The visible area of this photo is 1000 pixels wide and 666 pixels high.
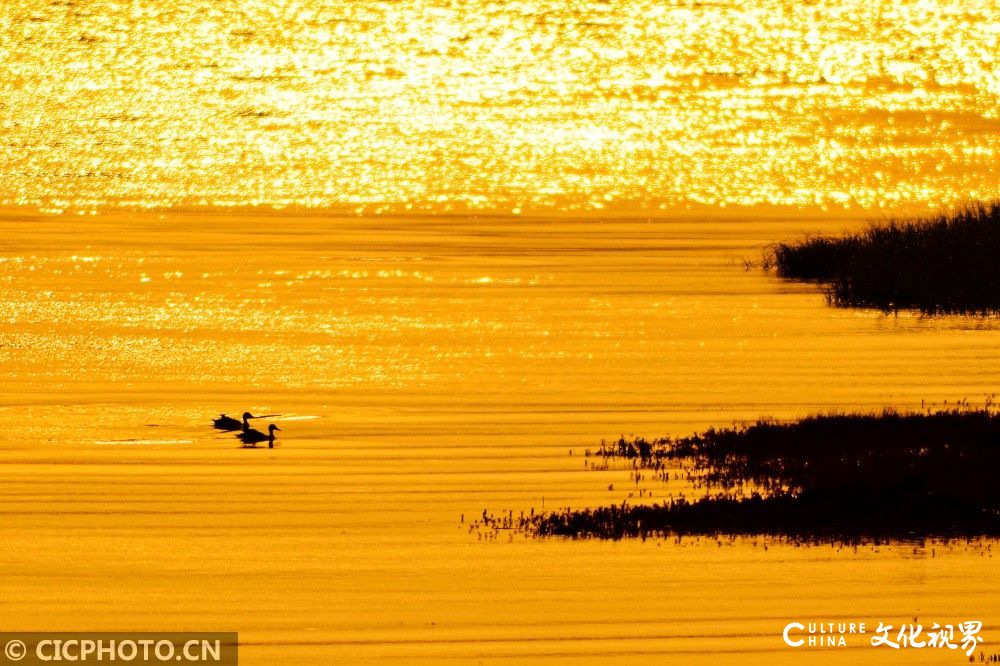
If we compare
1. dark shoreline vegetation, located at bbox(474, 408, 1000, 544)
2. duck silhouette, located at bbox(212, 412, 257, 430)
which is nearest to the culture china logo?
dark shoreline vegetation, located at bbox(474, 408, 1000, 544)

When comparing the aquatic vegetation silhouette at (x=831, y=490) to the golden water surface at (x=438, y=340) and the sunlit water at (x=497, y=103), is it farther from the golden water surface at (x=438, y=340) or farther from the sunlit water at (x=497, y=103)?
the sunlit water at (x=497, y=103)

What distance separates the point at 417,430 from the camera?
85.0 ft

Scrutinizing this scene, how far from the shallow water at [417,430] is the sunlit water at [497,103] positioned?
14450 mm

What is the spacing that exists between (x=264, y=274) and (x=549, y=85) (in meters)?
52.6

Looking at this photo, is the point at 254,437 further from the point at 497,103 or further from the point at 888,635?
the point at 497,103

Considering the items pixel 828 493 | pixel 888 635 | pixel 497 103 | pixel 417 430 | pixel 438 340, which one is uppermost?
pixel 497 103

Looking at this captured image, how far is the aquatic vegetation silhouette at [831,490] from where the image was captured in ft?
64.3

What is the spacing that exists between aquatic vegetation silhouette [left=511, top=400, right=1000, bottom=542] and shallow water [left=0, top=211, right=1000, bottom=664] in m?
0.53

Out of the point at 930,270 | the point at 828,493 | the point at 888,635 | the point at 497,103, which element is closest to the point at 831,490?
the point at 828,493

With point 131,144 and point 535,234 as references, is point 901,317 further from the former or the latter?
point 131,144

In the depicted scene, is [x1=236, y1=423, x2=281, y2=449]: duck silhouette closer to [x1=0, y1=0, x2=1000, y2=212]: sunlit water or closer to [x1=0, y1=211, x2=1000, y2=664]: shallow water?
[x1=0, y1=211, x2=1000, y2=664]: shallow water

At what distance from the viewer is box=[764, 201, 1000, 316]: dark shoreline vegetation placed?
123ft

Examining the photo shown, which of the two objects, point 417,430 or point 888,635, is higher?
point 417,430

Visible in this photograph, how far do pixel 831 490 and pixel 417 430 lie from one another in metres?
6.92
